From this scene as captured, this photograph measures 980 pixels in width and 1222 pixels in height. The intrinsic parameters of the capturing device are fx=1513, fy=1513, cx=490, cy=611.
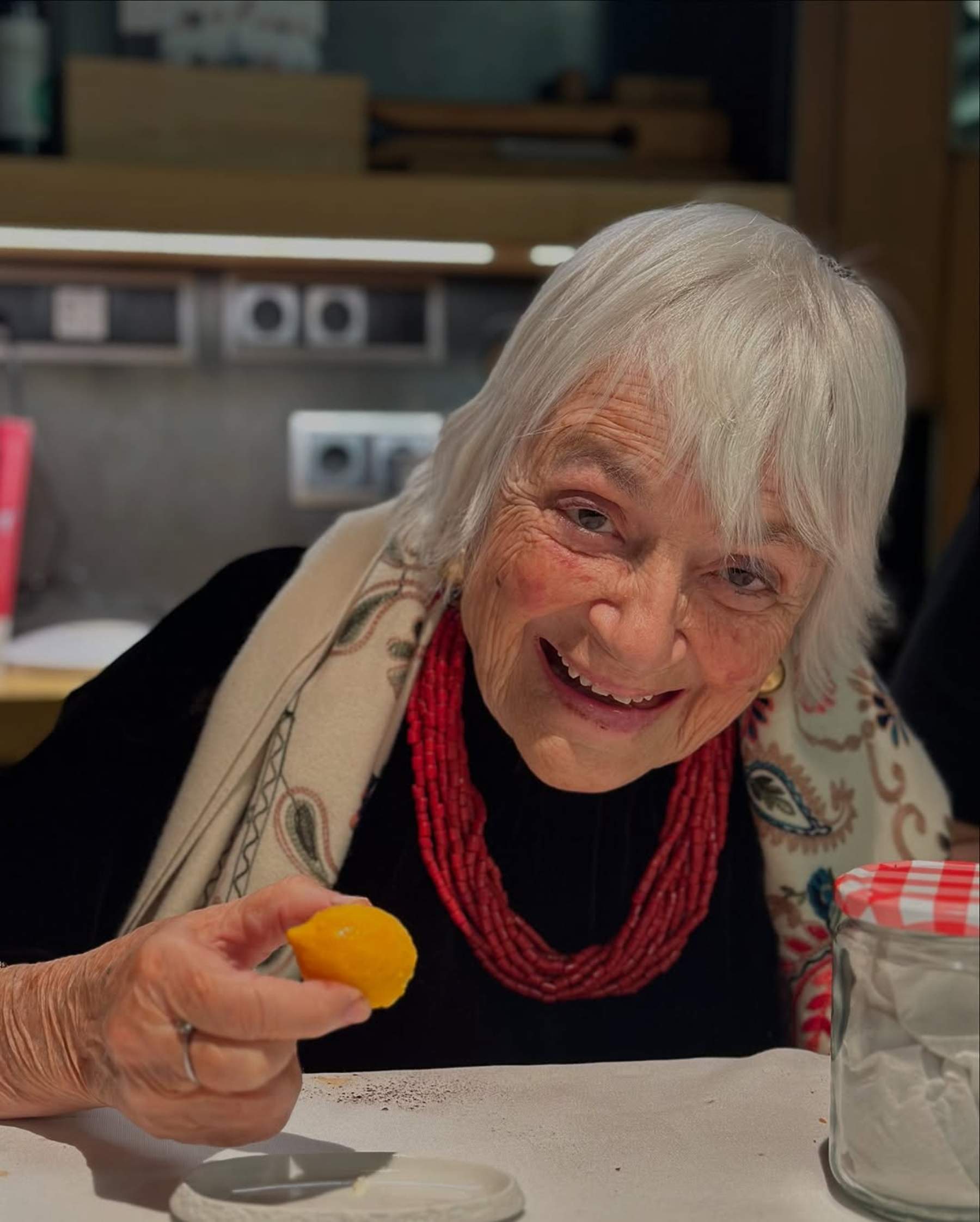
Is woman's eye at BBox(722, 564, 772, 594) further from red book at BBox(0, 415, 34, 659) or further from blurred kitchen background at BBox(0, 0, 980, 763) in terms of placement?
red book at BBox(0, 415, 34, 659)

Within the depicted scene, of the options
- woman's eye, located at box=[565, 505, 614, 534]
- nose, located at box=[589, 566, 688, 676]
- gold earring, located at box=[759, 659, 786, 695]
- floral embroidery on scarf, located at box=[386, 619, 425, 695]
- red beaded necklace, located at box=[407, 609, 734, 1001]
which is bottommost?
red beaded necklace, located at box=[407, 609, 734, 1001]

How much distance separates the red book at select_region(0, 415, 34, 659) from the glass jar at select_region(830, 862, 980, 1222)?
1.88 metres

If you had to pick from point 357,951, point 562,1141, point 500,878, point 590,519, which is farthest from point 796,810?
point 357,951

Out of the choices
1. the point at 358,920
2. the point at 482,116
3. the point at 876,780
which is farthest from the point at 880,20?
the point at 358,920

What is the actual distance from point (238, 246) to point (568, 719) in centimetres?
151

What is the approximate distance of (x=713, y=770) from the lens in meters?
1.25

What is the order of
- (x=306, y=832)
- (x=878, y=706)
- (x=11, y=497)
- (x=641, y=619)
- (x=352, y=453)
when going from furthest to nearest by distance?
(x=352, y=453) < (x=11, y=497) < (x=878, y=706) < (x=306, y=832) < (x=641, y=619)

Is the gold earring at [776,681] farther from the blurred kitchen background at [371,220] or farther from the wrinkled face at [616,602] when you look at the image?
the blurred kitchen background at [371,220]

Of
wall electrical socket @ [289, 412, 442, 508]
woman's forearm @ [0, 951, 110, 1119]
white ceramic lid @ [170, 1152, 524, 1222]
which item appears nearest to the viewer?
white ceramic lid @ [170, 1152, 524, 1222]

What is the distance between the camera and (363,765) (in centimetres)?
116

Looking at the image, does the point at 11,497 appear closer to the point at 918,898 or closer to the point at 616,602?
the point at 616,602

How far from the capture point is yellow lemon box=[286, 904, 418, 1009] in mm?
729

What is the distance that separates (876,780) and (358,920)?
0.64 m

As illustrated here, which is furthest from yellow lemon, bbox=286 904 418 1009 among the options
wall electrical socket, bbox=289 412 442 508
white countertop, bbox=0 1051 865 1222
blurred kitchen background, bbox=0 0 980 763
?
wall electrical socket, bbox=289 412 442 508
